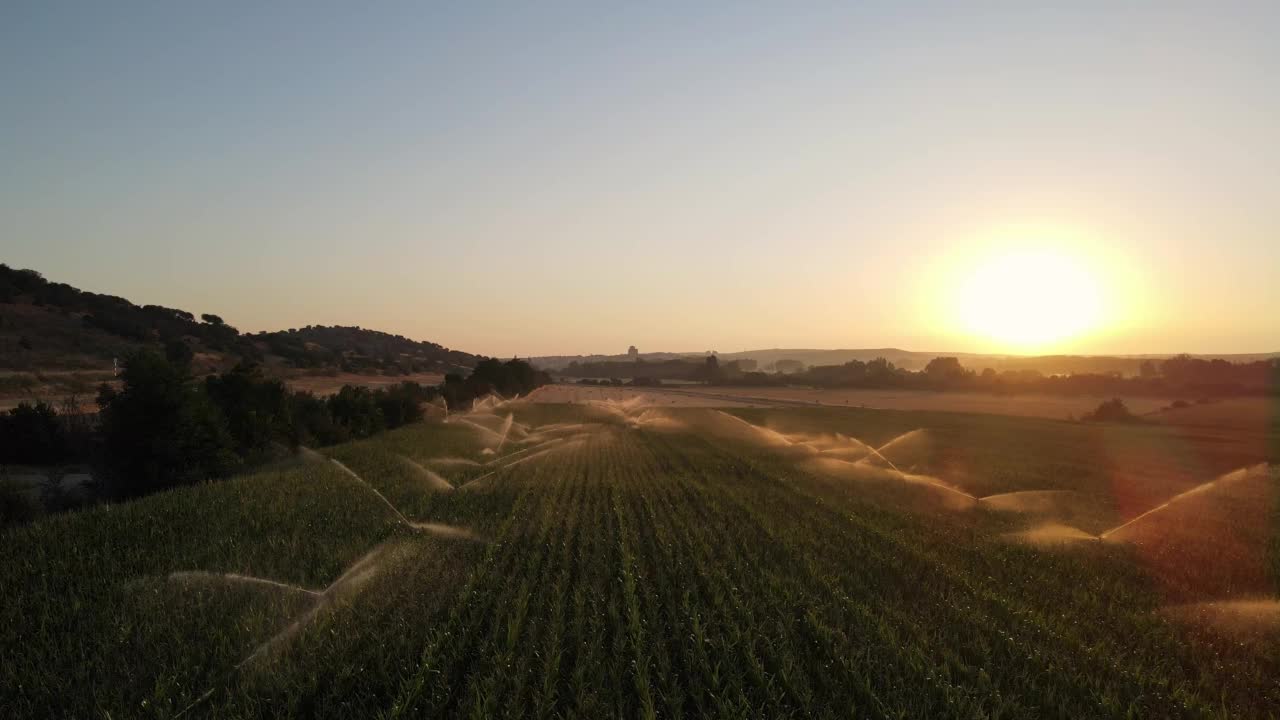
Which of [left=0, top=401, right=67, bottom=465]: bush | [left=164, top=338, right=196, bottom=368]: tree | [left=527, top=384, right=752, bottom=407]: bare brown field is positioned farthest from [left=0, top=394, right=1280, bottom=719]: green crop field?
[left=527, top=384, right=752, bottom=407]: bare brown field

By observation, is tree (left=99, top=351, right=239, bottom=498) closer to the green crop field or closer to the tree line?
the tree line

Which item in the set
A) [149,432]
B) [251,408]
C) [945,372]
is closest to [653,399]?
[945,372]

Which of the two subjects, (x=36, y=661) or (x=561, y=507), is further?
(x=561, y=507)

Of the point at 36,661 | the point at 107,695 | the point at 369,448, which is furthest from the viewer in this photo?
the point at 369,448

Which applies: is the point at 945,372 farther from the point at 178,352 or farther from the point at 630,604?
the point at 630,604

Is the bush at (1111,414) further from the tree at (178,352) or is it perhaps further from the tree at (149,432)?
the tree at (178,352)

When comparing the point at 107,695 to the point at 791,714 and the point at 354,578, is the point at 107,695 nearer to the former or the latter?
the point at 354,578

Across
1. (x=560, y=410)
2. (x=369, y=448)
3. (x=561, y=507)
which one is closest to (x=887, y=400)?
(x=560, y=410)

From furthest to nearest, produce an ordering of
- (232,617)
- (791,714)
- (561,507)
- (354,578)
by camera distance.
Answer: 1. (561,507)
2. (354,578)
3. (232,617)
4. (791,714)

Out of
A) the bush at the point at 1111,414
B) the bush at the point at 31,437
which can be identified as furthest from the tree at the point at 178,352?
the bush at the point at 1111,414
